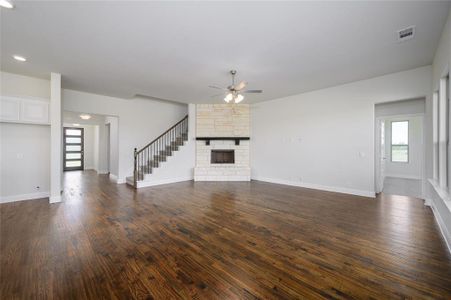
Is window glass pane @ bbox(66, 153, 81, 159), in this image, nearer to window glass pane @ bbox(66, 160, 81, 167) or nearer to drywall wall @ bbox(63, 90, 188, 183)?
window glass pane @ bbox(66, 160, 81, 167)

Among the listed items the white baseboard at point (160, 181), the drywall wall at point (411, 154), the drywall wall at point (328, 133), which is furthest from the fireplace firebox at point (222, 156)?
the drywall wall at point (411, 154)

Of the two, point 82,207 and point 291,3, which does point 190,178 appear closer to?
point 82,207

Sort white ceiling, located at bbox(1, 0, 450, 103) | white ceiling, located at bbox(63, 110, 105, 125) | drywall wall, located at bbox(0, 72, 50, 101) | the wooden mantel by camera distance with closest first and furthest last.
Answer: white ceiling, located at bbox(1, 0, 450, 103), drywall wall, located at bbox(0, 72, 50, 101), the wooden mantel, white ceiling, located at bbox(63, 110, 105, 125)

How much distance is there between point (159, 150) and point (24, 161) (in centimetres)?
384

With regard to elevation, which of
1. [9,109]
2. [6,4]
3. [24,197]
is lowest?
[24,197]

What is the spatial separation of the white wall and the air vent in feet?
24.3

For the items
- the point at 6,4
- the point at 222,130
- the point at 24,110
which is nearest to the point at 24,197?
the point at 24,110

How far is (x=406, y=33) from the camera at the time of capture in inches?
113

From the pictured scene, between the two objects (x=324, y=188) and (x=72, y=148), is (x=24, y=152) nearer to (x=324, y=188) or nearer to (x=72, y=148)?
(x=72, y=148)

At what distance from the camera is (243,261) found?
225 cm

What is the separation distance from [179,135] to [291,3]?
22.4 feet

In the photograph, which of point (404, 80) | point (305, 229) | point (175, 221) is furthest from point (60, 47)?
point (404, 80)

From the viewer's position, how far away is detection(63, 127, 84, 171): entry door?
406 inches

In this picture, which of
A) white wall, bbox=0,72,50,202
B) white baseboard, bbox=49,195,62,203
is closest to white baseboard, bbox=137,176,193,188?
white baseboard, bbox=49,195,62,203
